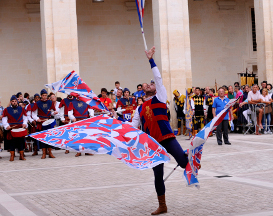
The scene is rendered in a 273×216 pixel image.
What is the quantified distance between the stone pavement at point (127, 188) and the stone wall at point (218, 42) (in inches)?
539

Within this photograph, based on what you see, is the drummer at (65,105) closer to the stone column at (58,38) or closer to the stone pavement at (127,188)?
the stone pavement at (127,188)

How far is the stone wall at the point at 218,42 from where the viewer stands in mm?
25172

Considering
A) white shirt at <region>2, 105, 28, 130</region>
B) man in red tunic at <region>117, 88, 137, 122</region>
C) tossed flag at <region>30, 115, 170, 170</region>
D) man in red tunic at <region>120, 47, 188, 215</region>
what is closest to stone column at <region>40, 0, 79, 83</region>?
man in red tunic at <region>117, 88, 137, 122</region>

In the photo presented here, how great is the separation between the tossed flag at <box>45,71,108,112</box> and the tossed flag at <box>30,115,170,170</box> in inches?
43.6

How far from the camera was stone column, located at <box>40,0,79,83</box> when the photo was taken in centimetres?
1812

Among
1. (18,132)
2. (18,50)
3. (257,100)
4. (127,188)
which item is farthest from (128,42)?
(127,188)

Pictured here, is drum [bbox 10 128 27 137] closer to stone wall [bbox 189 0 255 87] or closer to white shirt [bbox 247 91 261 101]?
white shirt [bbox 247 91 261 101]

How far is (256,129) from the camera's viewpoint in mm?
16906

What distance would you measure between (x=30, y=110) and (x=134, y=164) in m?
9.18

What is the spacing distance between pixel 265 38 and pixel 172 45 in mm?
4552

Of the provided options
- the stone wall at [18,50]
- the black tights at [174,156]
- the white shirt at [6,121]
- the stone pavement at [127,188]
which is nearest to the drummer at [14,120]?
the white shirt at [6,121]

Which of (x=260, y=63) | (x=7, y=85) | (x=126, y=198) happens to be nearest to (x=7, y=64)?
(x=7, y=85)

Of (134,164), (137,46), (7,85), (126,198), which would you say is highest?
(137,46)

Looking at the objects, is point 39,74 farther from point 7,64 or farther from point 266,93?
point 266,93
